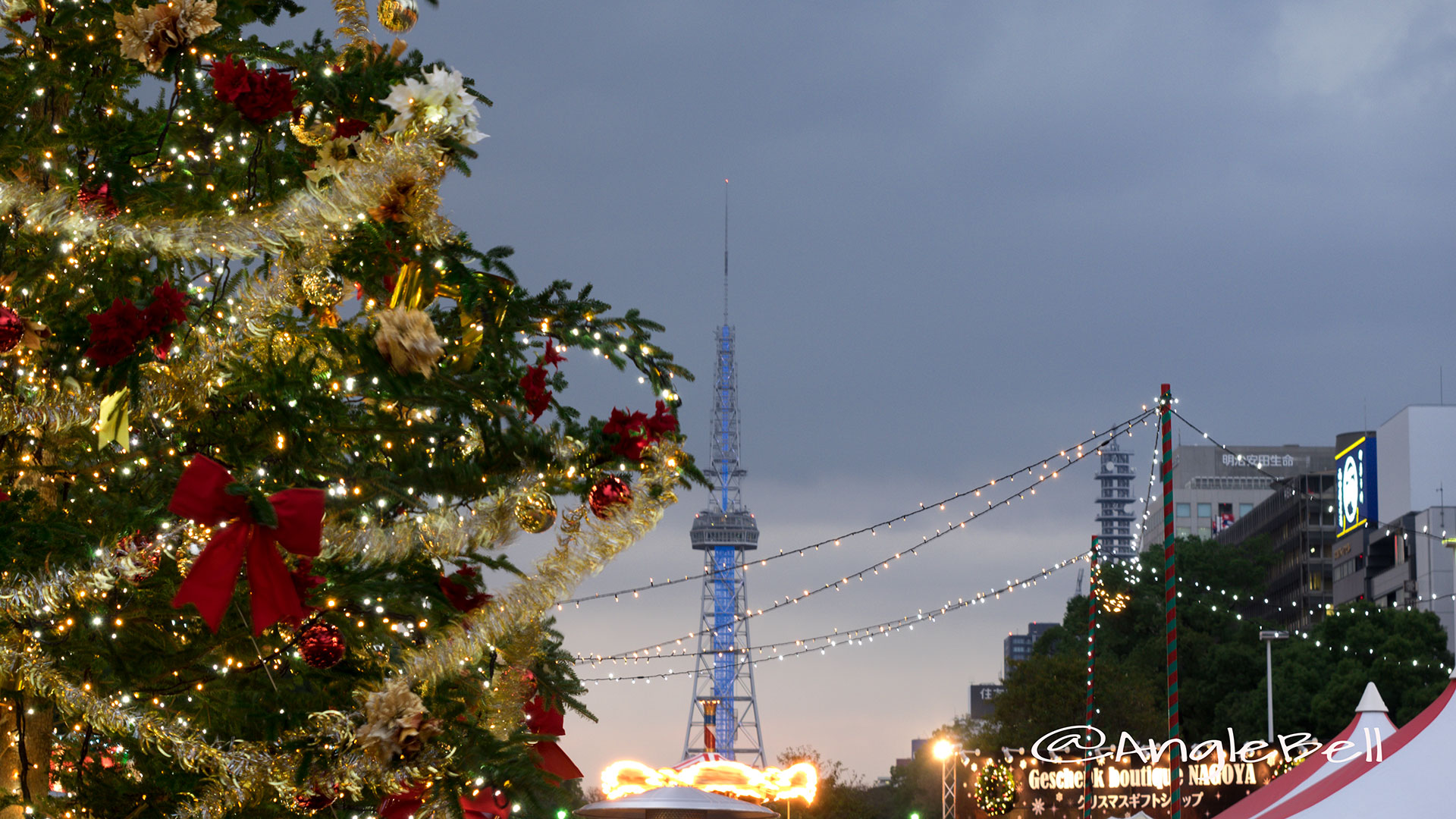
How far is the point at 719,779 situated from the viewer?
19.7 m

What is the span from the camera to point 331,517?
511 cm

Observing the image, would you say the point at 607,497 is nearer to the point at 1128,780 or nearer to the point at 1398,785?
the point at 1398,785

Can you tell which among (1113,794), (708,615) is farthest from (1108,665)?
(708,615)

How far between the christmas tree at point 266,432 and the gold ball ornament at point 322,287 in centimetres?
2

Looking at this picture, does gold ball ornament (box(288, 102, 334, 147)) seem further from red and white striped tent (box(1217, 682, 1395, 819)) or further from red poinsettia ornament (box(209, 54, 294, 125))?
red and white striped tent (box(1217, 682, 1395, 819))

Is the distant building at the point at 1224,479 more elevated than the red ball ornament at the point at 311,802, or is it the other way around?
the distant building at the point at 1224,479

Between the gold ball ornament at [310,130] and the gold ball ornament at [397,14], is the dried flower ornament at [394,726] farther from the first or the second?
the gold ball ornament at [397,14]

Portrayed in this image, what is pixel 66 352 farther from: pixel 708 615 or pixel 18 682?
pixel 708 615

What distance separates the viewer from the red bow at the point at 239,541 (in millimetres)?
4156

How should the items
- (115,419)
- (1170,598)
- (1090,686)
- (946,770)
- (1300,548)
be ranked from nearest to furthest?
(115,419) < (1170,598) < (1090,686) < (946,770) < (1300,548)

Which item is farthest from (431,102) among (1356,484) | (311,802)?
(1356,484)

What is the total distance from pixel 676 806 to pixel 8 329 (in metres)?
12.2

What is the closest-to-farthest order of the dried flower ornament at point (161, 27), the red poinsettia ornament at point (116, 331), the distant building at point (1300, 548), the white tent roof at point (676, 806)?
the red poinsettia ornament at point (116, 331) < the dried flower ornament at point (161, 27) < the white tent roof at point (676, 806) < the distant building at point (1300, 548)

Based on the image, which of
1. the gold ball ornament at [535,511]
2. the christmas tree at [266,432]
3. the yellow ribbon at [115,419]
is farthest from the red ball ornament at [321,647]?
the yellow ribbon at [115,419]
